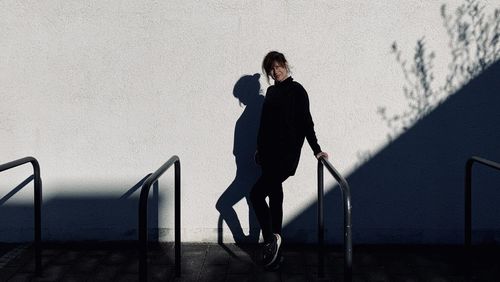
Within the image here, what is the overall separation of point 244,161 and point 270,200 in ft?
2.39

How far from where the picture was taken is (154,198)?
5.84 metres

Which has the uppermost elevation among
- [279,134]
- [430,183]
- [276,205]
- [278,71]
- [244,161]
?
[278,71]

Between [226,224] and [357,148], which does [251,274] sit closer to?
[226,224]

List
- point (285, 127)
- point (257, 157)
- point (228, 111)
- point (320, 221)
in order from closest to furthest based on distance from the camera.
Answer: point (320, 221) < point (285, 127) < point (257, 157) < point (228, 111)

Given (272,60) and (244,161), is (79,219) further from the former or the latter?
(272,60)

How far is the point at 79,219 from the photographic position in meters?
5.86

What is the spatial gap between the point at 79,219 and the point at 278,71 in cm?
221

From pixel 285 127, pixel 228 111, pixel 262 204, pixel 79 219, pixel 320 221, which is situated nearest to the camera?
pixel 320 221

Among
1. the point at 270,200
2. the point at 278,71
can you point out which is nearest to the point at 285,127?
the point at 278,71

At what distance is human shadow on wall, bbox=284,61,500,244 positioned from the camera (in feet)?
18.6

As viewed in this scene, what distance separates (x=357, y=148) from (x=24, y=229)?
290 centimetres

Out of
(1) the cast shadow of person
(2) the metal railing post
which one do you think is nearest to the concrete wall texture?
(1) the cast shadow of person

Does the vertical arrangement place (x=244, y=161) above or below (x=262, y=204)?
above

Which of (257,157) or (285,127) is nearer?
(285,127)
